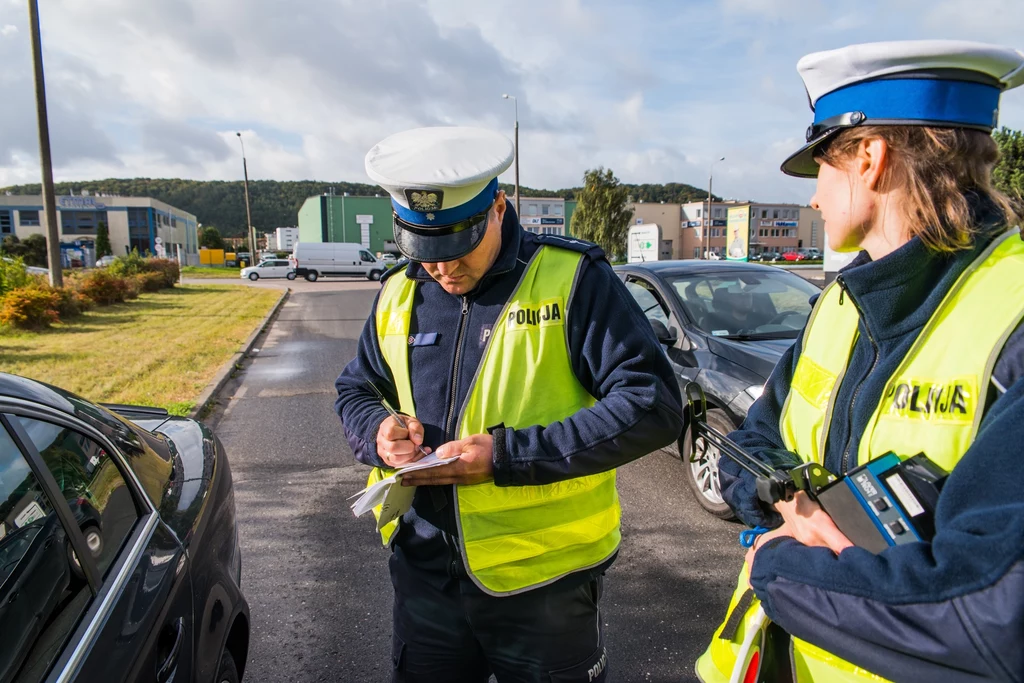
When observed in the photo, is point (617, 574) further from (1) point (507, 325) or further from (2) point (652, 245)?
(2) point (652, 245)

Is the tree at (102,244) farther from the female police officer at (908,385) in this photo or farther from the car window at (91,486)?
the female police officer at (908,385)

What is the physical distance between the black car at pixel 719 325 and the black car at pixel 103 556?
2.91 m

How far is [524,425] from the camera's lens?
1767 millimetres

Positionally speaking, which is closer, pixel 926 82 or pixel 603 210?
pixel 926 82

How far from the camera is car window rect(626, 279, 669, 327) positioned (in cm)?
543

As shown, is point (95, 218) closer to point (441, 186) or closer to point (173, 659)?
point (173, 659)

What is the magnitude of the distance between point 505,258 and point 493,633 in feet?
3.42

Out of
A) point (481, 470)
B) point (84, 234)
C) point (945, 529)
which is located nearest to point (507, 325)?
point (481, 470)

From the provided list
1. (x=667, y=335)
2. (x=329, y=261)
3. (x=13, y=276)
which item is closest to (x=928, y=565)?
(x=667, y=335)

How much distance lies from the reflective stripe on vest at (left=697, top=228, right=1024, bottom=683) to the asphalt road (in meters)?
1.97

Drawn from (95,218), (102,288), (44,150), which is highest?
(95,218)

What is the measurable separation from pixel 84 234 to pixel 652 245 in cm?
7022

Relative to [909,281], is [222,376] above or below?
below

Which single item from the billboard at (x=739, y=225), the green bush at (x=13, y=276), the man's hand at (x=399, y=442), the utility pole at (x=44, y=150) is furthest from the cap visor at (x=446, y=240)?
the billboard at (x=739, y=225)
